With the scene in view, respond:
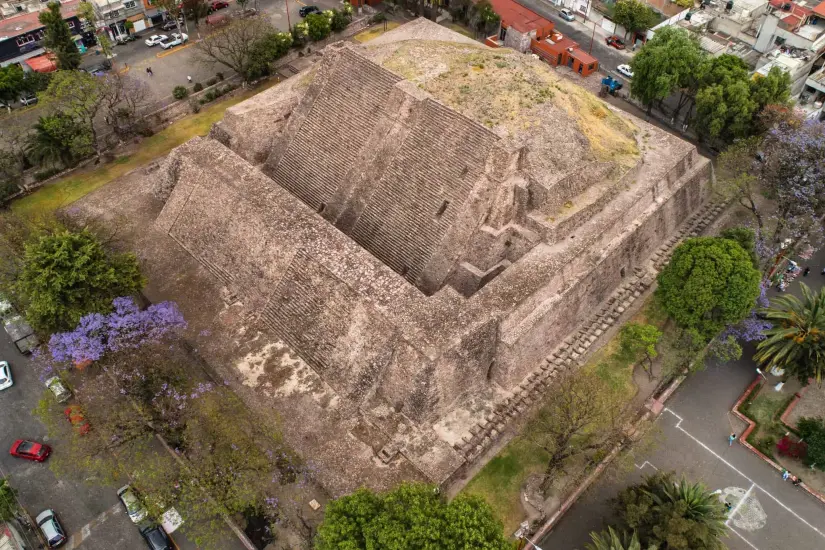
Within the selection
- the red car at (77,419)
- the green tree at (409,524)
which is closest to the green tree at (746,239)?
the green tree at (409,524)

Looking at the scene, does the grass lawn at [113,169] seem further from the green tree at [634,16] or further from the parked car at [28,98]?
the green tree at [634,16]

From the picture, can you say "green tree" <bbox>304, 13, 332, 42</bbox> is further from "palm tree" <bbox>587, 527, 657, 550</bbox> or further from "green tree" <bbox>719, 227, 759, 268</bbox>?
"palm tree" <bbox>587, 527, 657, 550</bbox>

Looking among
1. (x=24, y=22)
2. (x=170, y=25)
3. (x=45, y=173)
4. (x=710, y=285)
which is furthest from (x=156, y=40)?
(x=710, y=285)

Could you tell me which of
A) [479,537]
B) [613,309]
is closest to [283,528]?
[479,537]

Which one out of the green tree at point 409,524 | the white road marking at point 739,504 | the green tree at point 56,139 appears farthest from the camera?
the green tree at point 56,139

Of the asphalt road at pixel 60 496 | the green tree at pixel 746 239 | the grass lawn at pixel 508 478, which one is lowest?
the asphalt road at pixel 60 496

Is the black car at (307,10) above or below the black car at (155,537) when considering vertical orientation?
above

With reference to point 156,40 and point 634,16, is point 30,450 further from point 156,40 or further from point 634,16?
point 634,16
